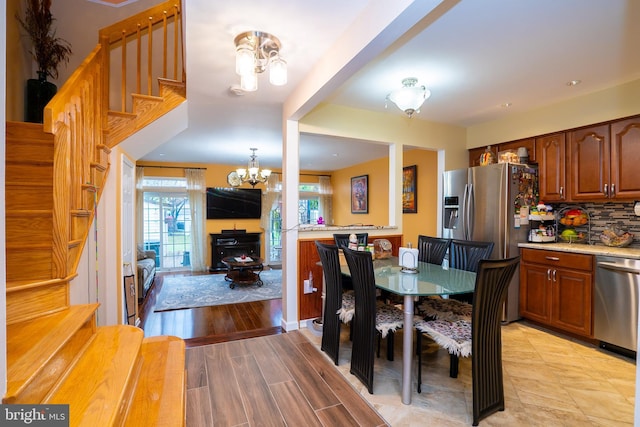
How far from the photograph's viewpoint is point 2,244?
882 mm

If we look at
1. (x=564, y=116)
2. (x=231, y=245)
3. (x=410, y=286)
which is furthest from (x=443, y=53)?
(x=231, y=245)

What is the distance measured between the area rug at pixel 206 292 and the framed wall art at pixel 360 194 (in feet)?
8.25

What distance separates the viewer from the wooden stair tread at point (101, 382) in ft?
3.61

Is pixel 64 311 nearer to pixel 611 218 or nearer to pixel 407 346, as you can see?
pixel 407 346

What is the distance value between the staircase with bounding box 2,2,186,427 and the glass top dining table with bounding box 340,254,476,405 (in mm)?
1348

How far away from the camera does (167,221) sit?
6926 millimetres

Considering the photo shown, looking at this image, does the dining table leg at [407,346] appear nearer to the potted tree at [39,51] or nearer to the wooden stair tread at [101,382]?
the wooden stair tread at [101,382]

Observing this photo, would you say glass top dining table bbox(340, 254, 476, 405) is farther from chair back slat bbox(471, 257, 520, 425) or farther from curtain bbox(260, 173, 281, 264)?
curtain bbox(260, 173, 281, 264)

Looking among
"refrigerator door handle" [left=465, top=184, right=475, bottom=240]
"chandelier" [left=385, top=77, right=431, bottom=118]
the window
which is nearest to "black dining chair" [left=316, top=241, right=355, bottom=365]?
"chandelier" [left=385, top=77, right=431, bottom=118]

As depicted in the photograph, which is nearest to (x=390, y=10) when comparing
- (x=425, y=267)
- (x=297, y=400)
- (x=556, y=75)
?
(x=425, y=267)

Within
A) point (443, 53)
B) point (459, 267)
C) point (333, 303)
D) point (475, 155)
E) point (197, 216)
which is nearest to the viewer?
point (443, 53)

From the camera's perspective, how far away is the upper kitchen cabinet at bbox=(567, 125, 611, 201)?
9.85ft

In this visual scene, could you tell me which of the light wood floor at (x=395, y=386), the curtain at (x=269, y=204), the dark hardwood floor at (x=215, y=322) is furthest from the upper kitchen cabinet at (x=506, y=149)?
the curtain at (x=269, y=204)

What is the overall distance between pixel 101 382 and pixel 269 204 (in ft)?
21.0
